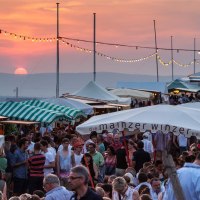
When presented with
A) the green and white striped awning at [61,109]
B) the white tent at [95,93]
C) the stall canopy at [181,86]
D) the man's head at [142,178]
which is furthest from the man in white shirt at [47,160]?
the stall canopy at [181,86]

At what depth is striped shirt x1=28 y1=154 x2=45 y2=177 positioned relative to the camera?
17.0 meters

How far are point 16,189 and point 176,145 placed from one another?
7.63 metres

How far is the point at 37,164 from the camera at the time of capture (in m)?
17.0

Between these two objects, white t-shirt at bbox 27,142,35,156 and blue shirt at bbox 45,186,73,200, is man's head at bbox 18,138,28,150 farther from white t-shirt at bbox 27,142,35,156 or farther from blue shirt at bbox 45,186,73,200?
blue shirt at bbox 45,186,73,200

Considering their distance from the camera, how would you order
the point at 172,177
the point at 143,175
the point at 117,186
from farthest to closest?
the point at 143,175, the point at 117,186, the point at 172,177

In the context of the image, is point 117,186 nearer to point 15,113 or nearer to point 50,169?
point 50,169

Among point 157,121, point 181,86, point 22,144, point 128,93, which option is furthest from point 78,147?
point 181,86

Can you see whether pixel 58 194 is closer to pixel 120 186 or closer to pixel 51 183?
pixel 51 183

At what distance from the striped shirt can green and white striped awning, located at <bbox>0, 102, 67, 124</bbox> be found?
26.5ft

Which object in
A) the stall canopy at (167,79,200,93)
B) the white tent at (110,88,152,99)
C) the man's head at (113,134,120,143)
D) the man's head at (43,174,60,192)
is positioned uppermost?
the stall canopy at (167,79,200,93)

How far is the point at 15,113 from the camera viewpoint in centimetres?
2680

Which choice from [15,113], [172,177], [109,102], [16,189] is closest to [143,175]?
[16,189]

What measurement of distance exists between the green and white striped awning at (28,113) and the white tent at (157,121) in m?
10.9

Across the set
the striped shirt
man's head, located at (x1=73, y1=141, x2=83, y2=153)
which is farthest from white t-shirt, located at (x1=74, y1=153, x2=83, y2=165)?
the striped shirt
